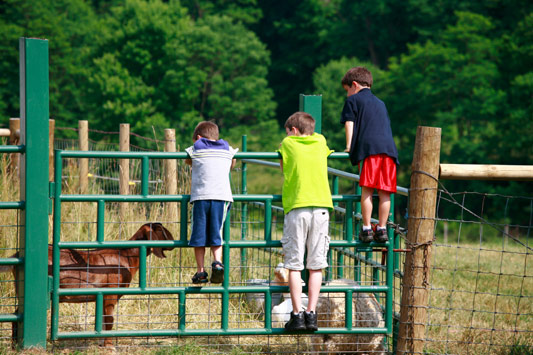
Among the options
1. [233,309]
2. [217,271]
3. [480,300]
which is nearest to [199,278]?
[217,271]

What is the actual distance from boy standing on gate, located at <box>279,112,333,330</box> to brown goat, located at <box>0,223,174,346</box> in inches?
36.9

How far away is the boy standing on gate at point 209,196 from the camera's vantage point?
183 inches

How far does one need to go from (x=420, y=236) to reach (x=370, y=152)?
732 millimetres

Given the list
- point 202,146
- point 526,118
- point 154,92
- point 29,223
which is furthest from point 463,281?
point 154,92

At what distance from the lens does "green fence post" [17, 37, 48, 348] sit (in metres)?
4.55

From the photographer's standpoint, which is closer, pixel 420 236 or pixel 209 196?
pixel 209 196

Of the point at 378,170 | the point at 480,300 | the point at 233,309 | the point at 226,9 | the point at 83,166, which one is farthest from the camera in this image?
the point at 226,9

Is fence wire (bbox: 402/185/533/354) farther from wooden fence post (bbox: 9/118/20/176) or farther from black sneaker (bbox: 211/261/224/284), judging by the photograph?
wooden fence post (bbox: 9/118/20/176)

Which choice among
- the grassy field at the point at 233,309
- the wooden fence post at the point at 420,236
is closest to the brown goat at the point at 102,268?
the grassy field at the point at 233,309

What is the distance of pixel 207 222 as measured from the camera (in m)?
4.69

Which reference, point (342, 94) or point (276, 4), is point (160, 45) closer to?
point (342, 94)

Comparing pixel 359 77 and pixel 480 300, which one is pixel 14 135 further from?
pixel 480 300

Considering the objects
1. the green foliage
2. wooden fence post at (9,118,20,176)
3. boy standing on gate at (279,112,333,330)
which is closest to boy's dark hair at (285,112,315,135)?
boy standing on gate at (279,112,333,330)

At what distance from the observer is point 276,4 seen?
4816 cm
